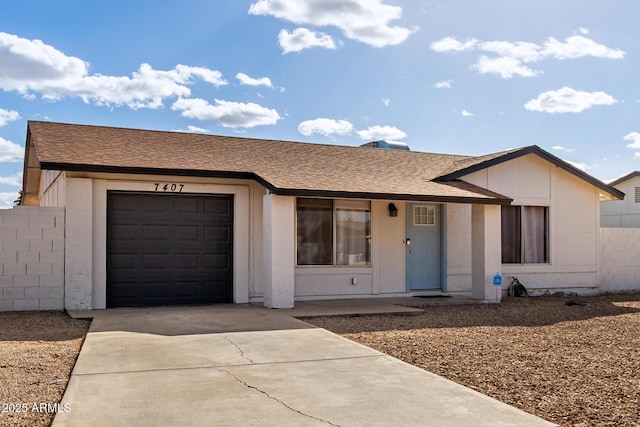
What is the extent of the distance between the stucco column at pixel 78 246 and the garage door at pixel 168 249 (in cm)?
50

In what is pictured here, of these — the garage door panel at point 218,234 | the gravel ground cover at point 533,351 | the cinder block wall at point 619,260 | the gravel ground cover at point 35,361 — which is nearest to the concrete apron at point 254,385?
the gravel ground cover at point 35,361

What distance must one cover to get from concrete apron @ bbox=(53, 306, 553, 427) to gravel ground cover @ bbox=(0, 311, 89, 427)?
19 centimetres

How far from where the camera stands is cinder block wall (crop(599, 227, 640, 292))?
58.9 feet

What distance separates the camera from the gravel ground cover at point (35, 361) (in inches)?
215

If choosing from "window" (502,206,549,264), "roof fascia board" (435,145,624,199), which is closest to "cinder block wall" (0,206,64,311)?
"roof fascia board" (435,145,624,199)

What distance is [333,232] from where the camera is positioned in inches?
568

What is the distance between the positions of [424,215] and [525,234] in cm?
285

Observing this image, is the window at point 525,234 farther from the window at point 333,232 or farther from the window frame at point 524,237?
the window at point 333,232

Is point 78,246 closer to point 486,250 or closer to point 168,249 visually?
point 168,249

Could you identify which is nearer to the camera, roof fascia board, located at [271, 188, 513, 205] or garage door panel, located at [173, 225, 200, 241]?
roof fascia board, located at [271, 188, 513, 205]

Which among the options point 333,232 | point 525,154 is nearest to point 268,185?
point 333,232

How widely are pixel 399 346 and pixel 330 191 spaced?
14.8 feet

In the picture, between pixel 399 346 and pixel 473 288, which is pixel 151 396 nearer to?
pixel 399 346

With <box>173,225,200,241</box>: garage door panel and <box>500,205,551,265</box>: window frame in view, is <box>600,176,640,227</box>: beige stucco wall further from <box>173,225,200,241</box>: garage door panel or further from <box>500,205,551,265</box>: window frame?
<box>173,225,200,241</box>: garage door panel
